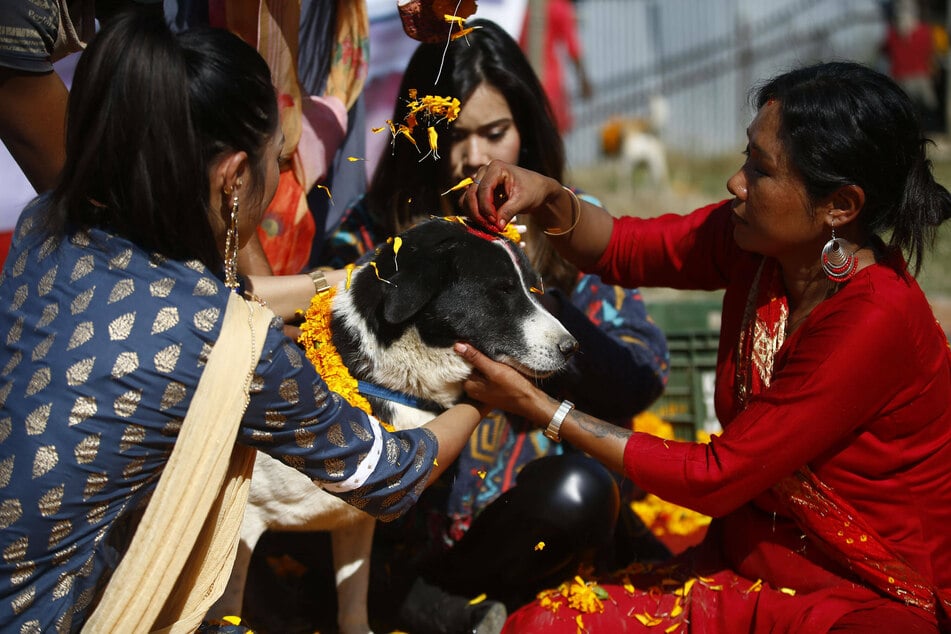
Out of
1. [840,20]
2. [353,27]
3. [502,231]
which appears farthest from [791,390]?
[840,20]

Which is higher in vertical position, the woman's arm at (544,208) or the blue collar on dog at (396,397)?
the woman's arm at (544,208)

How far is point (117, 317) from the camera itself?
1.81 m

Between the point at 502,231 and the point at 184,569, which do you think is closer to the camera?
the point at 184,569

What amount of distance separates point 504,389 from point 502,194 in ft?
1.89

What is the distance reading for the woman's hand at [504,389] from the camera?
2.54m

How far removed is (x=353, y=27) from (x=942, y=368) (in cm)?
255

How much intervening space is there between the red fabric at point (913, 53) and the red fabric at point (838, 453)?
1468 cm

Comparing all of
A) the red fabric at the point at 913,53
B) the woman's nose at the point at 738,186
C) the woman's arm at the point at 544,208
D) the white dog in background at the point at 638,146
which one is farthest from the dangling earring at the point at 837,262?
the red fabric at the point at 913,53

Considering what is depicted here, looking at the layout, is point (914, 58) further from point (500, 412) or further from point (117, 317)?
point (117, 317)

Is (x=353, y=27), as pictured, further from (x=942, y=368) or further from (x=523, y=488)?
(x=942, y=368)

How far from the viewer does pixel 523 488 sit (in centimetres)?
296

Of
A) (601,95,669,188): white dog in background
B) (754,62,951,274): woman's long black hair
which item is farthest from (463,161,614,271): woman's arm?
(601,95,669,188): white dog in background

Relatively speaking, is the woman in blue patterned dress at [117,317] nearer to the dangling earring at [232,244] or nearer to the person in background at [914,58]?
the dangling earring at [232,244]

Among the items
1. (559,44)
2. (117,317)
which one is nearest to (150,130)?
(117,317)
